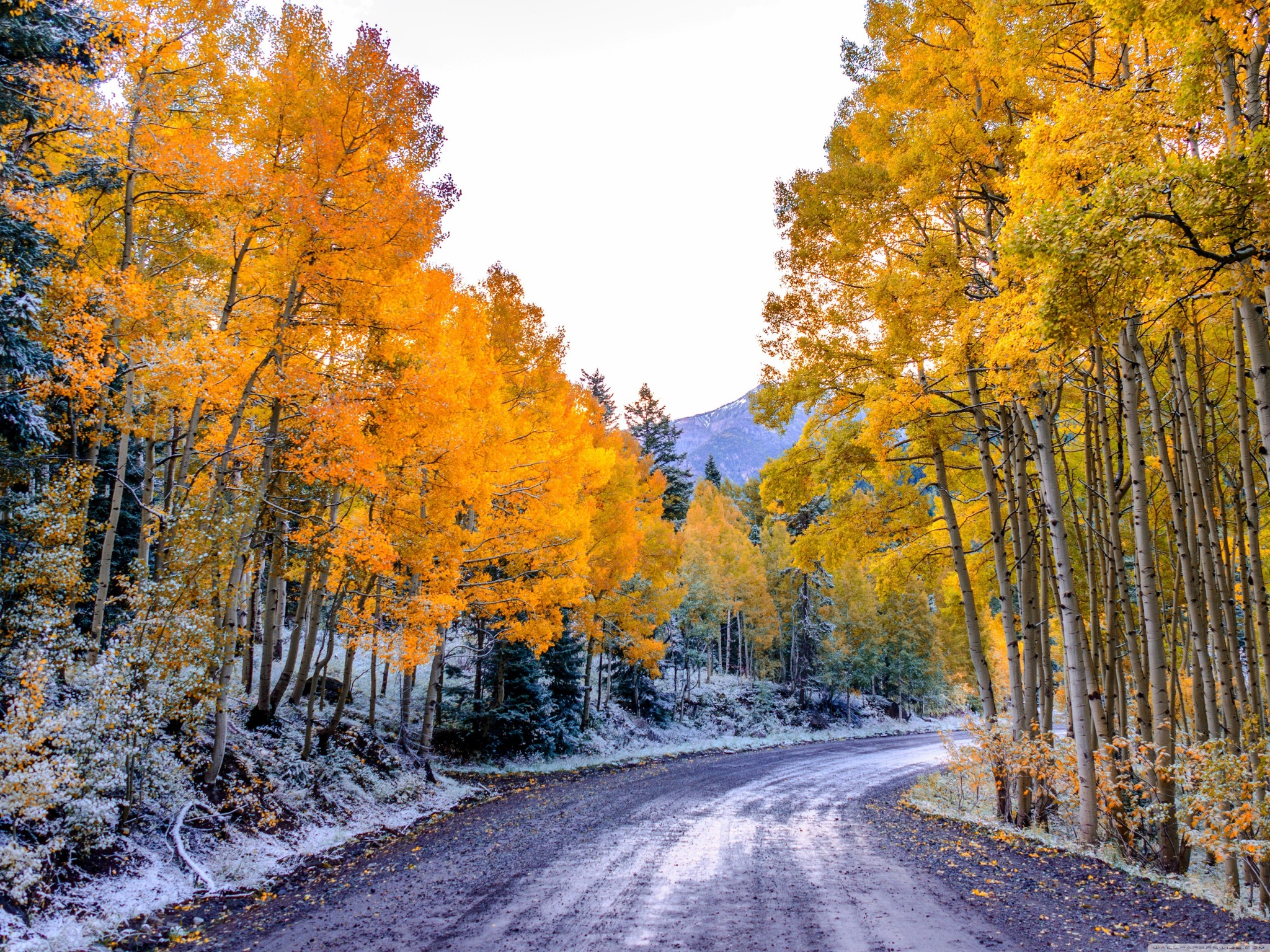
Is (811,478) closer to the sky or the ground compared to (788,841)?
closer to the sky

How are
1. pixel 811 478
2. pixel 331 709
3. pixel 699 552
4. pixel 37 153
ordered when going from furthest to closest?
pixel 699 552 → pixel 331 709 → pixel 811 478 → pixel 37 153

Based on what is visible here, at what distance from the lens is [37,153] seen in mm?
8883

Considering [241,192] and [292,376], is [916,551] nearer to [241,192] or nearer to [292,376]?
[292,376]

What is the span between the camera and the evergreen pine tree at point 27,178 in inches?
274

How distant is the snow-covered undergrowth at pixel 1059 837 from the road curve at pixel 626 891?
167 cm

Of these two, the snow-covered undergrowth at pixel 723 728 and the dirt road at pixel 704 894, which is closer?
the dirt road at pixel 704 894

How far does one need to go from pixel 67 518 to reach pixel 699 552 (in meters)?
28.6

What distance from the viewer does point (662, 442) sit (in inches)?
1395

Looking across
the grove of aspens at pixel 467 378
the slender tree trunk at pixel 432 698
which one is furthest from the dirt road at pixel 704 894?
the slender tree trunk at pixel 432 698

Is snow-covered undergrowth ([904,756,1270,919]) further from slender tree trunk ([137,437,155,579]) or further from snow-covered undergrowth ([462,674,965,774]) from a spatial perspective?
slender tree trunk ([137,437,155,579])

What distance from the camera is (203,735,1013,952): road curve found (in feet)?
15.6

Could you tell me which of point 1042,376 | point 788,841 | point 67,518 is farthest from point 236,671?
point 1042,376

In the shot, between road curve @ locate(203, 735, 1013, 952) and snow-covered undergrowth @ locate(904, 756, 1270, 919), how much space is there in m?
1.67

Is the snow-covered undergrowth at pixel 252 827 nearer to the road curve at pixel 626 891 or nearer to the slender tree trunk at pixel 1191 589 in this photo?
the road curve at pixel 626 891
